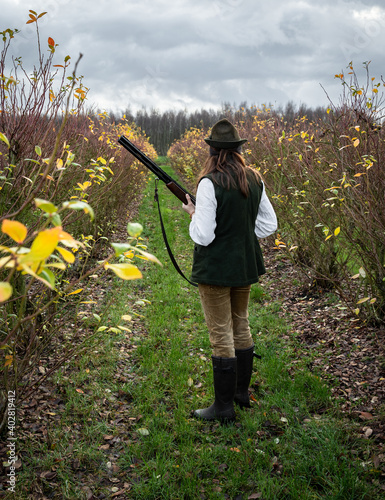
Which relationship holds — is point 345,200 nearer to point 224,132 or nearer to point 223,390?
point 224,132

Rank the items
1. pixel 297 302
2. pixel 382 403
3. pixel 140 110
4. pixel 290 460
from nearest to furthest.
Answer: pixel 290 460 < pixel 382 403 < pixel 297 302 < pixel 140 110

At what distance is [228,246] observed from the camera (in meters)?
2.63

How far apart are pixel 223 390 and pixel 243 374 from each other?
0.30 metres

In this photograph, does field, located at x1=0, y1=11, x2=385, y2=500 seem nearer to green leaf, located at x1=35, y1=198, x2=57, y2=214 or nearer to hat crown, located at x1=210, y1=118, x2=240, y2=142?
green leaf, located at x1=35, y1=198, x2=57, y2=214

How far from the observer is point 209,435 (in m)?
2.75

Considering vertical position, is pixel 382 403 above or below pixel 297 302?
below

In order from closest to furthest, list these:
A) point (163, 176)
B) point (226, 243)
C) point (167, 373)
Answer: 1. point (226, 243)
2. point (163, 176)
3. point (167, 373)

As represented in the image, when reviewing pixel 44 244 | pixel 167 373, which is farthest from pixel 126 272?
pixel 167 373

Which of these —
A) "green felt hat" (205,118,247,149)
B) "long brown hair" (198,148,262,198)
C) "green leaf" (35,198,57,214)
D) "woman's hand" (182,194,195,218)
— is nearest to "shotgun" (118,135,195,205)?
"woman's hand" (182,194,195,218)

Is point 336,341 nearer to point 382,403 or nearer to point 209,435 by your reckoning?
point 382,403

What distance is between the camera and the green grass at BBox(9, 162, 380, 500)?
2.24 meters

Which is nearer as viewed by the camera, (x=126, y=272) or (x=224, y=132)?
(x=126, y=272)

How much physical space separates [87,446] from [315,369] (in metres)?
2.10

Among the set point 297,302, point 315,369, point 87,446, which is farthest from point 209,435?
point 297,302
